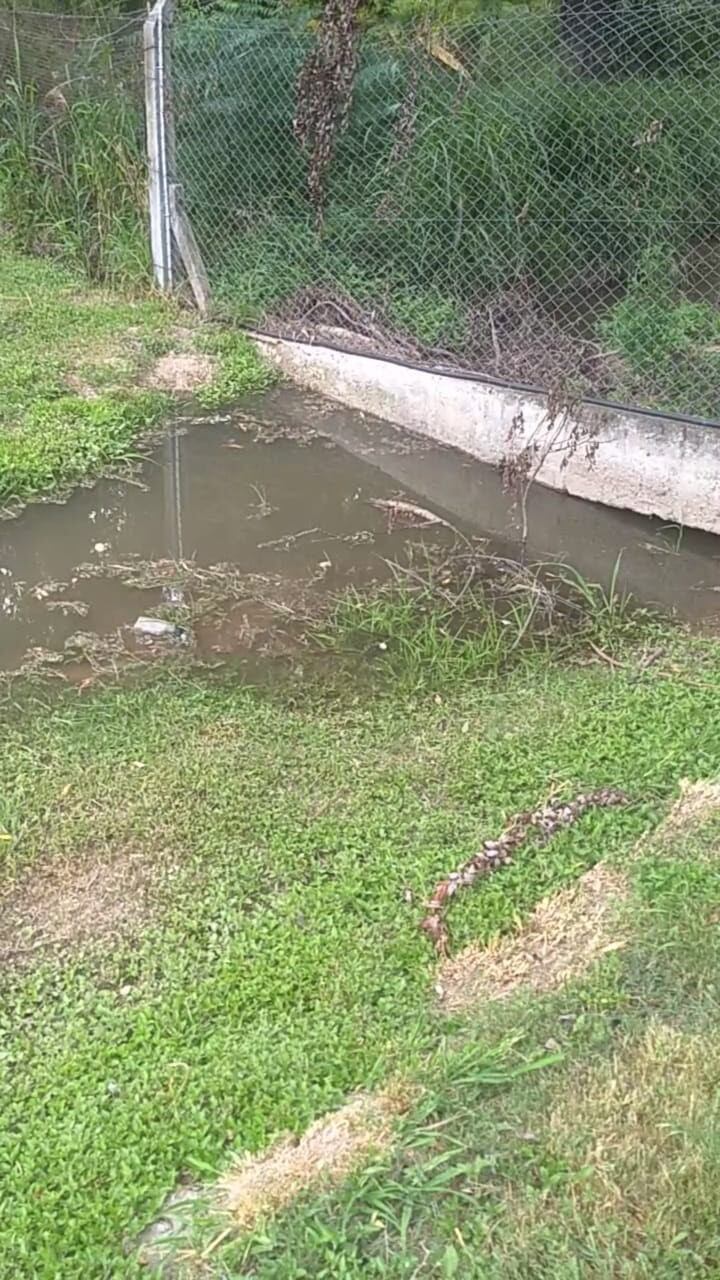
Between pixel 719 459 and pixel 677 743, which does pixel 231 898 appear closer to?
pixel 677 743

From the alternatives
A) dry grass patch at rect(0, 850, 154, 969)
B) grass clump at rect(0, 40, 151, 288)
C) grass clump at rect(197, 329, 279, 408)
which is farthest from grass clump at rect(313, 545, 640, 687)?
grass clump at rect(0, 40, 151, 288)

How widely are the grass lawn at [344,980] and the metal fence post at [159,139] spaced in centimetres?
379

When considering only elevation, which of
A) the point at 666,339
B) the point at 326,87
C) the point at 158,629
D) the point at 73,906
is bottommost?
the point at 73,906

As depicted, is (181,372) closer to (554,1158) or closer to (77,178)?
(77,178)

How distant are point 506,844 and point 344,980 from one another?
0.56 meters

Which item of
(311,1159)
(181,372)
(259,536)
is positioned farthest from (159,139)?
(311,1159)

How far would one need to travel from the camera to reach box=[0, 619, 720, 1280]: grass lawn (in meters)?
1.62

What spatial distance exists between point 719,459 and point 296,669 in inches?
77.4

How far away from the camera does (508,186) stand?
204 inches

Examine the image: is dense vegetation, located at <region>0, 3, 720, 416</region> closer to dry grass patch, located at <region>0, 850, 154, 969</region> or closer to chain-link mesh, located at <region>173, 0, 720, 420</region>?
chain-link mesh, located at <region>173, 0, 720, 420</region>

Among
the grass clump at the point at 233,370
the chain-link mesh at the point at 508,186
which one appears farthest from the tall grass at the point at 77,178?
the grass clump at the point at 233,370

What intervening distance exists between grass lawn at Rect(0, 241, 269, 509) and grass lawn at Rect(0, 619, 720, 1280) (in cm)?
173

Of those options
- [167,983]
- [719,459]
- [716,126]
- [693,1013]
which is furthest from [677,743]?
[716,126]

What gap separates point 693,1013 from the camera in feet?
6.47
